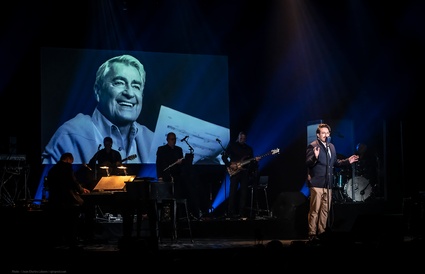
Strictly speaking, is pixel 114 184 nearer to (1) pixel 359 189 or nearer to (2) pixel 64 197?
(2) pixel 64 197

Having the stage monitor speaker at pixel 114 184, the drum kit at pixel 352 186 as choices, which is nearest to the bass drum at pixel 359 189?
the drum kit at pixel 352 186

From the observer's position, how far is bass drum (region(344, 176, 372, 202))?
14.6 metres

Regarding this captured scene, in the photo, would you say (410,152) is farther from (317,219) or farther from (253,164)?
(317,219)

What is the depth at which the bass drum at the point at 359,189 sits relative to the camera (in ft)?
47.9

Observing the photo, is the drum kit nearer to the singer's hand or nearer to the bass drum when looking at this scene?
the bass drum

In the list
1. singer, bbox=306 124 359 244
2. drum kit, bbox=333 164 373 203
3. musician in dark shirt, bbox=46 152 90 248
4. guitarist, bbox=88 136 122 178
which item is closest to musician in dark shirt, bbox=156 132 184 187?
guitarist, bbox=88 136 122 178

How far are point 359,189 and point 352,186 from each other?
1.21ft

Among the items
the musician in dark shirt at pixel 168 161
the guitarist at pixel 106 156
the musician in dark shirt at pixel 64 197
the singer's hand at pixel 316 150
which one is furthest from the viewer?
the guitarist at pixel 106 156

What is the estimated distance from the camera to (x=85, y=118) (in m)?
13.6

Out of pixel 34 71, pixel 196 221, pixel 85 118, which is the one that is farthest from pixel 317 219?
pixel 34 71

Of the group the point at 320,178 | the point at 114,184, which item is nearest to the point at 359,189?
the point at 320,178

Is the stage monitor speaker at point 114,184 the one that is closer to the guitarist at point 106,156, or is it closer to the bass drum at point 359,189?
the guitarist at point 106,156

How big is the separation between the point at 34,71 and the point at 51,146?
1.72 m

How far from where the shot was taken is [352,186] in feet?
47.4
